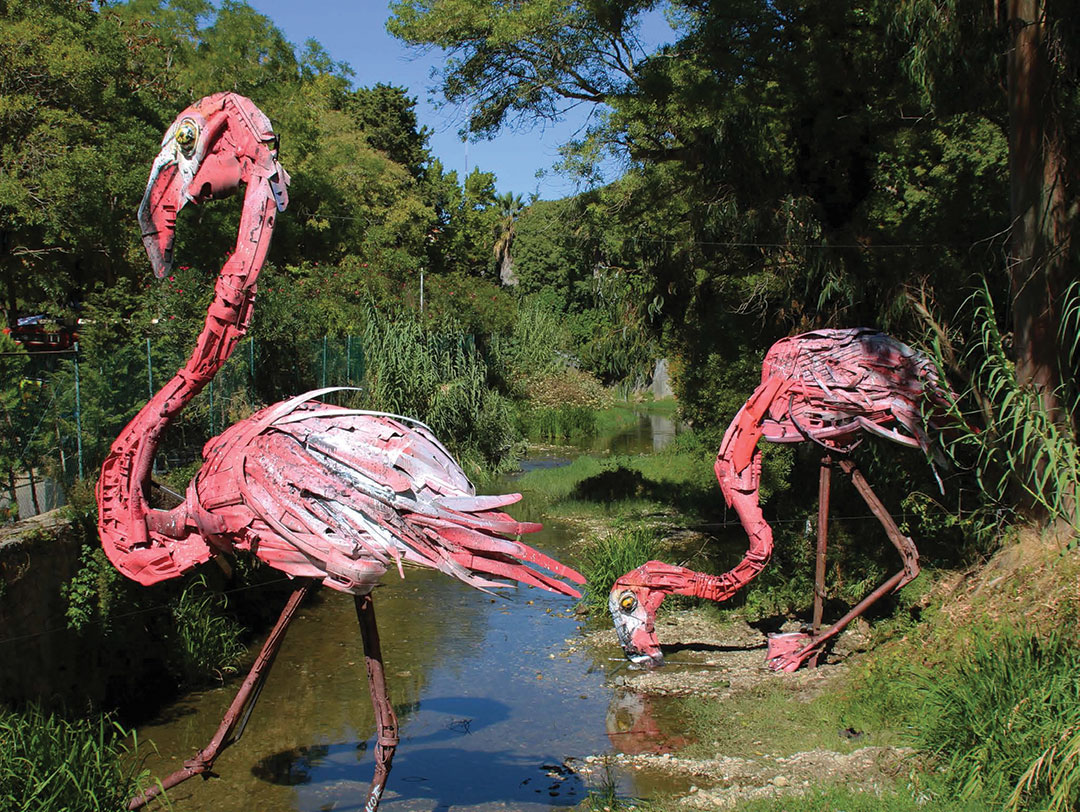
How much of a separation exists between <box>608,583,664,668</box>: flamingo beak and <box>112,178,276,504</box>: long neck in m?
4.13

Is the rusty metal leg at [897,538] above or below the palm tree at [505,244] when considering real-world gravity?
below

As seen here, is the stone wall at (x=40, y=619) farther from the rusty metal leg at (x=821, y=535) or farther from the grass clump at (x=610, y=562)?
the rusty metal leg at (x=821, y=535)

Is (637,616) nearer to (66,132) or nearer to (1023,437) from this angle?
(1023,437)

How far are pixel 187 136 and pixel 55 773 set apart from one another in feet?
10.2

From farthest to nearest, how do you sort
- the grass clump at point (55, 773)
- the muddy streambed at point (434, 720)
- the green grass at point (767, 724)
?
the green grass at point (767, 724) < the muddy streambed at point (434, 720) < the grass clump at point (55, 773)

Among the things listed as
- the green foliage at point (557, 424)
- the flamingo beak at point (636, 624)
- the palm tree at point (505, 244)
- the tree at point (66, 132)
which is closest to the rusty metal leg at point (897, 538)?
the flamingo beak at point (636, 624)

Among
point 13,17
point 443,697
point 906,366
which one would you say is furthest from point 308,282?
point 906,366

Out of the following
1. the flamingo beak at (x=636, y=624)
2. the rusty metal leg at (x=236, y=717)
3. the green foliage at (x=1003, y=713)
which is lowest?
the flamingo beak at (x=636, y=624)

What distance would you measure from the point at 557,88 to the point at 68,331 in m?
9.13

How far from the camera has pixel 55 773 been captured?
13.9 ft

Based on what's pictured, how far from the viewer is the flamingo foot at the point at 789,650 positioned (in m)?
7.55

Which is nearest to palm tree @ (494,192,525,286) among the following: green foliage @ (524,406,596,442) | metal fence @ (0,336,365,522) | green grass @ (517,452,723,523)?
green foliage @ (524,406,596,442)

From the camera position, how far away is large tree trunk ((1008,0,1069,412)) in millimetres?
6555

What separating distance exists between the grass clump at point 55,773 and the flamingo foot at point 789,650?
16.3 ft
